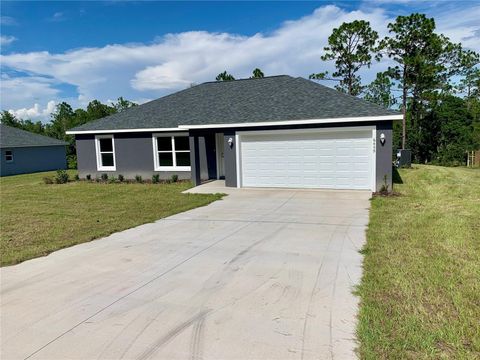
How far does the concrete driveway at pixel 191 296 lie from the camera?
3303 millimetres

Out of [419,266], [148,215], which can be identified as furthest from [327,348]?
[148,215]

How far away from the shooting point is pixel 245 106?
15.6 metres

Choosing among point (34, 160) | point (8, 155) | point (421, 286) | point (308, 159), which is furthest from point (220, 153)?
point (34, 160)

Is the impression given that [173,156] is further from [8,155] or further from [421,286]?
[8,155]

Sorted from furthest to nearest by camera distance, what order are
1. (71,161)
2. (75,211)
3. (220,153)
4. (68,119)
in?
1. (68,119)
2. (71,161)
3. (220,153)
4. (75,211)

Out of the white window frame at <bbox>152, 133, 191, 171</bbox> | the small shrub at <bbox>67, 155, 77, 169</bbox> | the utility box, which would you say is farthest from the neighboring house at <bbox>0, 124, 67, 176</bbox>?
the utility box

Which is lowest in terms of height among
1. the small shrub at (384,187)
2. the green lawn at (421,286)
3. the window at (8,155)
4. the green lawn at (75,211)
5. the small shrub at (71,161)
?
the green lawn at (421,286)

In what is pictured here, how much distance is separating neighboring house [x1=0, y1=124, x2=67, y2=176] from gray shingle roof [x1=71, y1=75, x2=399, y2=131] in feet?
37.7

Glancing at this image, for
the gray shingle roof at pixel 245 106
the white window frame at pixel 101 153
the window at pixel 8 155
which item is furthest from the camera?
the window at pixel 8 155

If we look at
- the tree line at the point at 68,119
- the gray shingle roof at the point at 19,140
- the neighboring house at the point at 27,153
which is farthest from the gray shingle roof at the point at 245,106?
the tree line at the point at 68,119

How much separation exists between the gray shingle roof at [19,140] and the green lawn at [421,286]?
89.0ft

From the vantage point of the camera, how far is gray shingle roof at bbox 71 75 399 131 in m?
13.2

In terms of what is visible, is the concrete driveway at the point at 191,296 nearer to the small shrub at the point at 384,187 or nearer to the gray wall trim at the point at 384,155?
the small shrub at the point at 384,187

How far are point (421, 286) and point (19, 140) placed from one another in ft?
101
